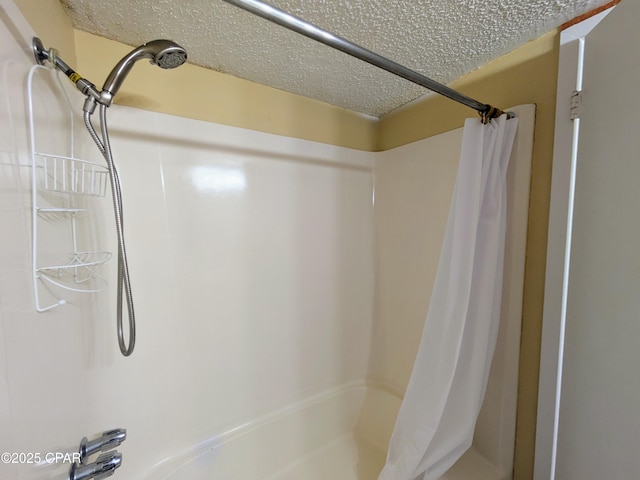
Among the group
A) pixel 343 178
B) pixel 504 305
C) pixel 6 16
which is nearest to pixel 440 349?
pixel 504 305

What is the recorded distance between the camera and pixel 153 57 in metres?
0.68

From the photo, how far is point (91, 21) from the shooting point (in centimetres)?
89

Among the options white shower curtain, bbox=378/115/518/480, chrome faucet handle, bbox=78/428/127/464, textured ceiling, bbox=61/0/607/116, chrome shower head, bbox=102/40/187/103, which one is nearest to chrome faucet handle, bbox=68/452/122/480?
chrome faucet handle, bbox=78/428/127/464

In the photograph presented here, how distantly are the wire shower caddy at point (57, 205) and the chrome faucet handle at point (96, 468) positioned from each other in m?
0.48

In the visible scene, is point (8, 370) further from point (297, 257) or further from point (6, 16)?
point (297, 257)

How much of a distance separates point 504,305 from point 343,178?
1.04 metres

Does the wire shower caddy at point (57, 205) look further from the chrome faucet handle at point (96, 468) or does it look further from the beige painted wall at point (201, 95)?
the chrome faucet handle at point (96, 468)

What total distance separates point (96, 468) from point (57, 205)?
0.77 metres

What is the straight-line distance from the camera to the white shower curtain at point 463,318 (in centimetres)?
93

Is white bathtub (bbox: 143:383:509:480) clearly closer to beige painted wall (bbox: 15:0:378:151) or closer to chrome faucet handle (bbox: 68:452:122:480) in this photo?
chrome faucet handle (bbox: 68:452:122:480)

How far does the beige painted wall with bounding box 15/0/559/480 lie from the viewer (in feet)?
3.04

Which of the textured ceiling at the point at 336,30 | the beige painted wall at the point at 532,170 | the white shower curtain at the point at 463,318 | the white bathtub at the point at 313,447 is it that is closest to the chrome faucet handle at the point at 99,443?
the white bathtub at the point at 313,447

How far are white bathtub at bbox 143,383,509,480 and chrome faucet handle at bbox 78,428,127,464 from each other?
380 mm

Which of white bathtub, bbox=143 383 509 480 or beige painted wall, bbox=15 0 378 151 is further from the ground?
beige painted wall, bbox=15 0 378 151
